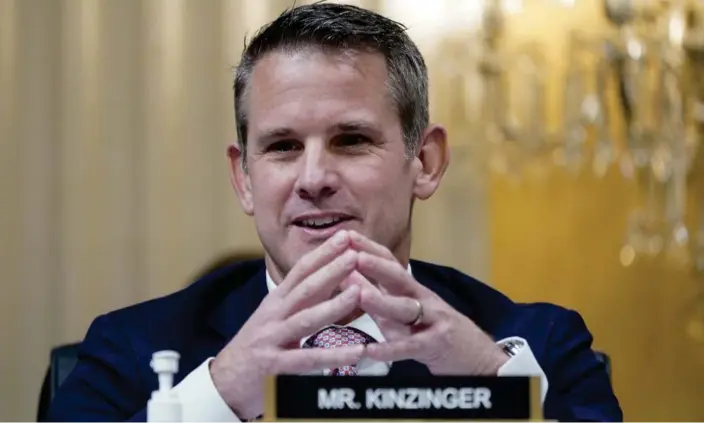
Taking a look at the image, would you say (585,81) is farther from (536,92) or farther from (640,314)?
(640,314)

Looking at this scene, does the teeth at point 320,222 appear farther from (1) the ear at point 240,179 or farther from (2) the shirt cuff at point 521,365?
(2) the shirt cuff at point 521,365

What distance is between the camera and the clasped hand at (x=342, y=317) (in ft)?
3.54


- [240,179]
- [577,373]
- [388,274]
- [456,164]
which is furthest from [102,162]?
[388,274]

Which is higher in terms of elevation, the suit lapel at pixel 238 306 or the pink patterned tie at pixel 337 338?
the suit lapel at pixel 238 306

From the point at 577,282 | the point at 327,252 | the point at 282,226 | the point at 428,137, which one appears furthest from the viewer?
the point at 577,282

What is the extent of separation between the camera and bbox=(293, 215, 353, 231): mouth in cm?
132

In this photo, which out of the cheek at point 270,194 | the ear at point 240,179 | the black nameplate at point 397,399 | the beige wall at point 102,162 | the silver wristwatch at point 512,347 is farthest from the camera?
the beige wall at point 102,162

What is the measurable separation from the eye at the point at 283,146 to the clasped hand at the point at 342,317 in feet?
0.68

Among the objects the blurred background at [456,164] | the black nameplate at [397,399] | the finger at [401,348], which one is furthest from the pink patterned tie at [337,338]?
the blurred background at [456,164]

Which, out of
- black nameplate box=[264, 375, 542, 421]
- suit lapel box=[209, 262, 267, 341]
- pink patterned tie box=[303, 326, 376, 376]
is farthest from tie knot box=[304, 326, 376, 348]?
black nameplate box=[264, 375, 542, 421]

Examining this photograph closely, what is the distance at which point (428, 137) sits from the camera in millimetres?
1509

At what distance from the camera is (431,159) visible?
152cm

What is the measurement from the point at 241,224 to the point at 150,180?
24cm

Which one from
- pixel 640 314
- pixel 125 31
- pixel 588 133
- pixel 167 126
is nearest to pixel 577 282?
pixel 640 314
